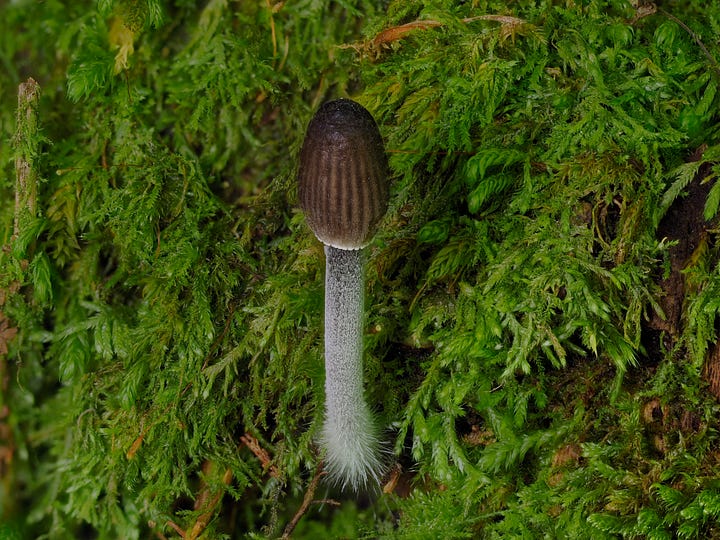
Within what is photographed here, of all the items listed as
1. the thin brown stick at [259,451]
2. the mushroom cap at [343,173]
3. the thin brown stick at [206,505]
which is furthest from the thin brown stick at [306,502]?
the mushroom cap at [343,173]

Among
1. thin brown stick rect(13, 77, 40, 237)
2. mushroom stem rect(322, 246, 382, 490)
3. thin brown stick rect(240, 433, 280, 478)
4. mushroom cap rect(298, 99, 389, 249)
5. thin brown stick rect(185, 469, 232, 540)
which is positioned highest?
mushroom cap rect(298, 99, 389, 249)

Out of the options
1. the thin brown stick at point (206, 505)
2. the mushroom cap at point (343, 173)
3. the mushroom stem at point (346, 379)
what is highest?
the mushroom cap at point (343, 173)

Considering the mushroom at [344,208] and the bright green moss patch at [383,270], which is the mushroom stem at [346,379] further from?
the bright green moss patch at [383,270]

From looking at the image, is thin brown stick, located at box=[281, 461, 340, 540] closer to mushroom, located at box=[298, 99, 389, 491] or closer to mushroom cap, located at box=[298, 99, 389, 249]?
mushroom, located at box=[298, 99, 389, 491]

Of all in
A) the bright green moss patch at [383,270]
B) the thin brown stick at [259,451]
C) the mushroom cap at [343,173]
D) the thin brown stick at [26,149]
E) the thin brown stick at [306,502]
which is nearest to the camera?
the mushroom cap at [343,173]

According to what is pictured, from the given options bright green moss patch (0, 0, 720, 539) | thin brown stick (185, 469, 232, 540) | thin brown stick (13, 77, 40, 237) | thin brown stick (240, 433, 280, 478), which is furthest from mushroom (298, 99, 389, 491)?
thin brown stick (13, 77, 40, 237)

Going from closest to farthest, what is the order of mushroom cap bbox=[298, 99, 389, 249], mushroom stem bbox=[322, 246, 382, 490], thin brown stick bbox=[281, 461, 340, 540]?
mushroom cap bbox=[298, 99, 389, 249] → mushroom stem bbox=[322, 246, 382, 490] → thin brown stick bbox=[281, 461, 340, 540]

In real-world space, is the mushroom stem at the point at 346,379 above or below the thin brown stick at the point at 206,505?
above

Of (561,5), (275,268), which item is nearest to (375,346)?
(275,268)

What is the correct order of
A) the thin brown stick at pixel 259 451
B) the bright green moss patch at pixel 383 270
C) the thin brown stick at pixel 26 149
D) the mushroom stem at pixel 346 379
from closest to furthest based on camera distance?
the mushroom stem at pixel 346 379 < the bright green moss patch at pixel 383 270 < the thin brown stick at pixel 259 451 < the thin brown stick at pixel 26 149

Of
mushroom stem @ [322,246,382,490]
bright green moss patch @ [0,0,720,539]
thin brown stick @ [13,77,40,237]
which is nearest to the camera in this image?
mushroom stem @ [322,246,382,490]
